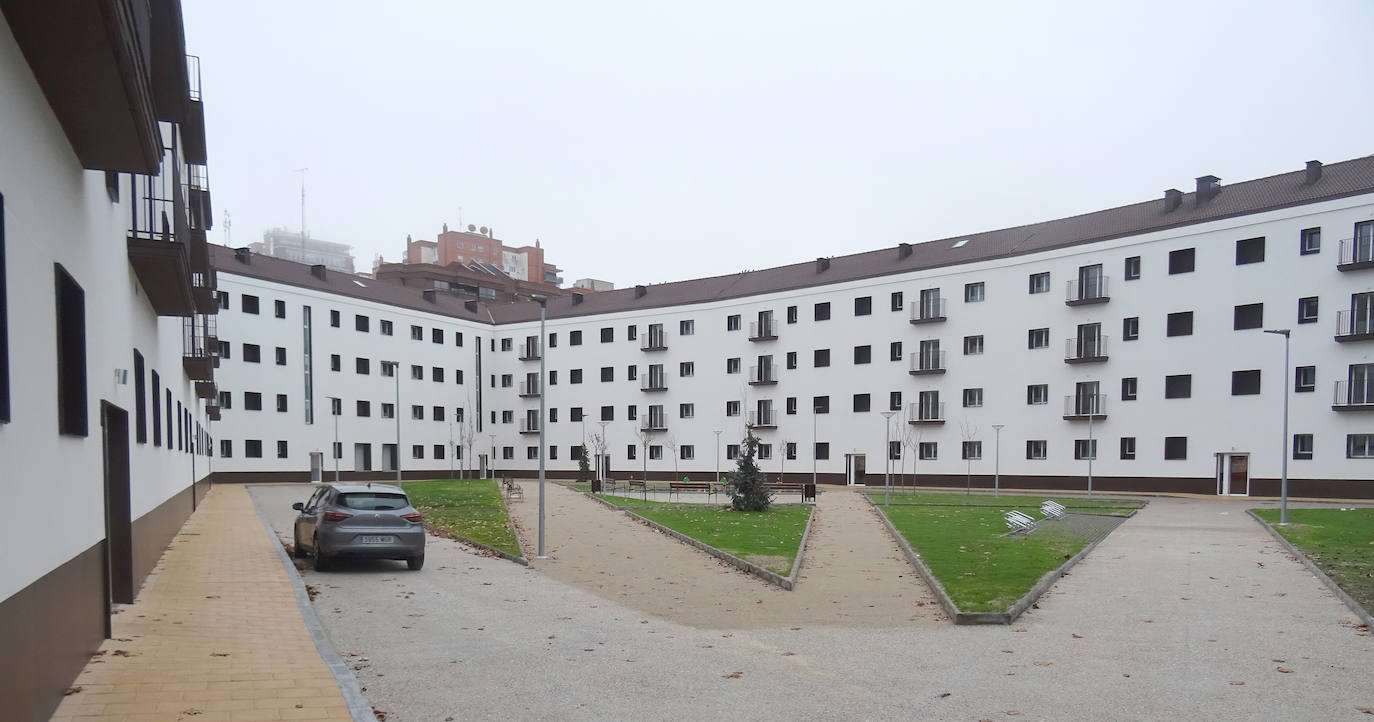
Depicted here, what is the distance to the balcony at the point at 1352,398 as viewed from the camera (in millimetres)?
37875

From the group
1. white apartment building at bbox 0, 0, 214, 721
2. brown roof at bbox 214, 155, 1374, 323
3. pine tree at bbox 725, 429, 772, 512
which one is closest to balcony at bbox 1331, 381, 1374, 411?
brown roof at bbox 214, 155, 1374, 323

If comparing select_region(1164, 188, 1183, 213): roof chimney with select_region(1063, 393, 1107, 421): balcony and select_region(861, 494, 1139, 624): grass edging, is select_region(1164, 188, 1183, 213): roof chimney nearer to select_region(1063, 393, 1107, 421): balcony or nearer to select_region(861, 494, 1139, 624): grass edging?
select_region(1063, 393, 1107, 421): balcony

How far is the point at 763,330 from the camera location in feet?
195

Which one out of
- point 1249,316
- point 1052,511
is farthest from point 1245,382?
point 1052,511

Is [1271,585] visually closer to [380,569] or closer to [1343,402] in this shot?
[380,569]

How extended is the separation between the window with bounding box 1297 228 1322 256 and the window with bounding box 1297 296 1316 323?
6.34 feet

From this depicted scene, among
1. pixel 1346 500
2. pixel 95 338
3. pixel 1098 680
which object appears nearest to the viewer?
pixel 1098 680

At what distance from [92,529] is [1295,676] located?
36.8 feet

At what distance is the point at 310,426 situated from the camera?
57562 millimetres

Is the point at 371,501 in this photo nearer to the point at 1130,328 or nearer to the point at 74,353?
the point at 74,353

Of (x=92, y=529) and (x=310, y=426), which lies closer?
(x=92, y=529)

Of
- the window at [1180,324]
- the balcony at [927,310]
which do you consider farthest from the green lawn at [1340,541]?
the balcony at [927,310]

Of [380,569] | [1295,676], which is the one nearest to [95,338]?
[380,569]

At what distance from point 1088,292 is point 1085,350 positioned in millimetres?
2854
